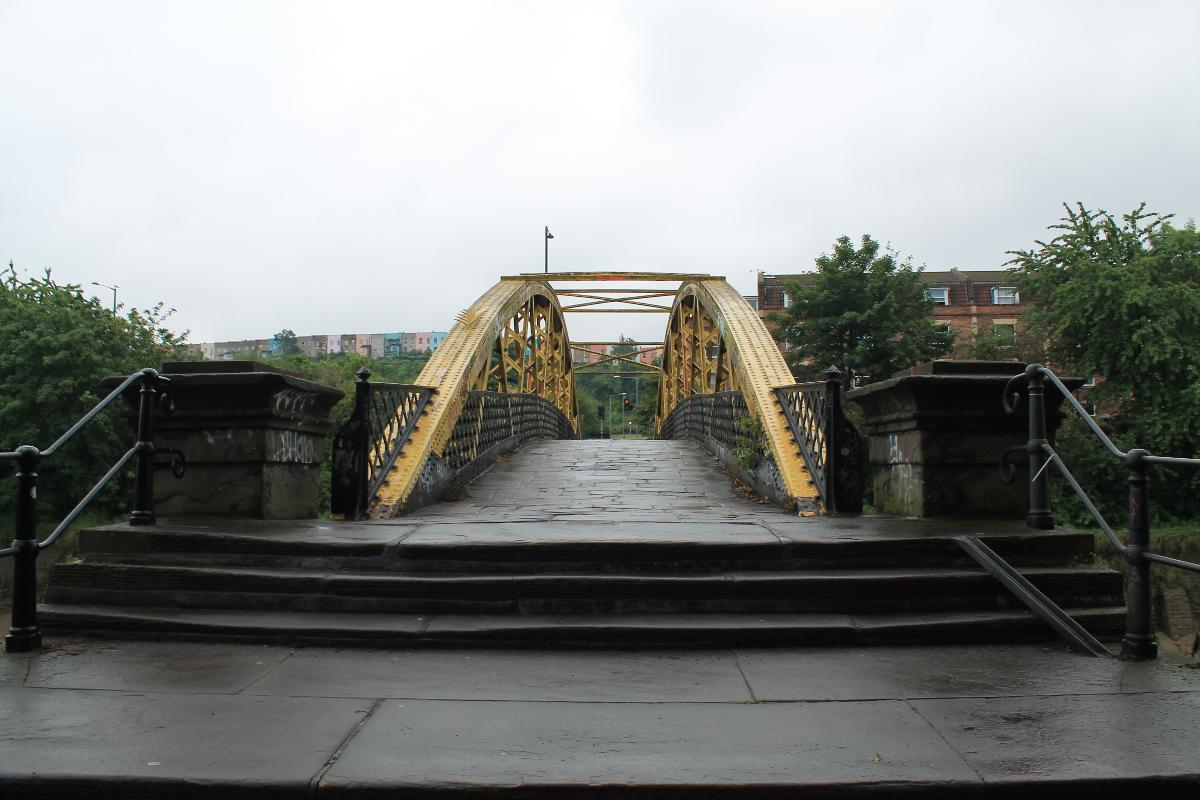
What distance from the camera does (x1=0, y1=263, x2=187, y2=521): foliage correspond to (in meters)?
18.3

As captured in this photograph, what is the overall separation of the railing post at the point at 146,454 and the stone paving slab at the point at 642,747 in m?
2.56

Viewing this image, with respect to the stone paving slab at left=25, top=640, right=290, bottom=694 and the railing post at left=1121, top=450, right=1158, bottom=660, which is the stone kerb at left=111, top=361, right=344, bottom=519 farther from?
the railing post at left=1121, top=450, right=1158, bottom=660

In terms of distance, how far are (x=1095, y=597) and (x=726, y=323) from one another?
30.0ft

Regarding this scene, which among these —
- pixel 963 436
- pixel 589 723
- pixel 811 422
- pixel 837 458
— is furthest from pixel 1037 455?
pixel 589 723

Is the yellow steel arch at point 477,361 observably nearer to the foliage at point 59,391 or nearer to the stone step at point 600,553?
the stone step at point 600,553

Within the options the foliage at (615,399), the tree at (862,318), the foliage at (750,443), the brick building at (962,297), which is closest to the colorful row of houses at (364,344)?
the foliage at (615,399)

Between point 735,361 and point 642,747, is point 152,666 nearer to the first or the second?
point 642,747

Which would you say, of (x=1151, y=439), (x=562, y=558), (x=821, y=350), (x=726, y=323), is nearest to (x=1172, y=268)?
(x=1151, y=439)

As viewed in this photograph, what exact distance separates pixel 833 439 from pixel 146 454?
476 cm

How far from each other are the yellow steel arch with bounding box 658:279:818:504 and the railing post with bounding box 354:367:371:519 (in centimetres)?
350

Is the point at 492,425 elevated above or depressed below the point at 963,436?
below

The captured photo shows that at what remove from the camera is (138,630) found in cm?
372

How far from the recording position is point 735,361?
1059 cm

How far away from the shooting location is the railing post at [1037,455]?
4.27 meters
